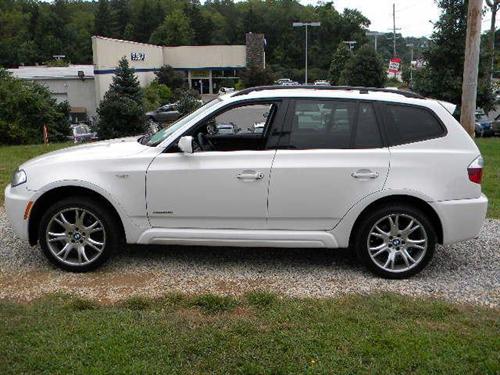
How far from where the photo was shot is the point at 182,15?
341 ft

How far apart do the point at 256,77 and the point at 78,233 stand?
191ft

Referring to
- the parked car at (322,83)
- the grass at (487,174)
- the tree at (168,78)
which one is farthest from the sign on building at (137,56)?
the grass at (487,174)

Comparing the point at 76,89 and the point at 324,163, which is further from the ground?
the point at 324,163

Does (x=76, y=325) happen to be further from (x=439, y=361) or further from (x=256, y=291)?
(x=439, y=361)

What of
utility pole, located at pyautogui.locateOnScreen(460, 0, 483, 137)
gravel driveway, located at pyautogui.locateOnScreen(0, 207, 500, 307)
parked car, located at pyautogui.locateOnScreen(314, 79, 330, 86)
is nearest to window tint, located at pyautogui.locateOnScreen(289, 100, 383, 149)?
parked car, located at pyautogui.locateOnScreen(314, 79, 330, 86)

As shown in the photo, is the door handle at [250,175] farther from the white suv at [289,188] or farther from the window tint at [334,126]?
the window tint at [334,126]

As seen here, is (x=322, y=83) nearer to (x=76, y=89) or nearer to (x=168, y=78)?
(x=76, y=89)

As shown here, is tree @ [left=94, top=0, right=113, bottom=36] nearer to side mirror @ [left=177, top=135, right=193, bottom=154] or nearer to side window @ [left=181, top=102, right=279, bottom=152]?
side window @ [left=181, top=102, right=279, bottom=152]

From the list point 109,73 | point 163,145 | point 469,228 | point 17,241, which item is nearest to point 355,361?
point 469,228

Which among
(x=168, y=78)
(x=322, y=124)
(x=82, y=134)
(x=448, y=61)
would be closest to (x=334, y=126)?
(x=322, y=124)

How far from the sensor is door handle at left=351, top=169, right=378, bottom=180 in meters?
4.91

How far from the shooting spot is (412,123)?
507 cm

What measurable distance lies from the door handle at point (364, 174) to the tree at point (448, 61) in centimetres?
1854

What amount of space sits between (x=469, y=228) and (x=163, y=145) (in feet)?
9.34
